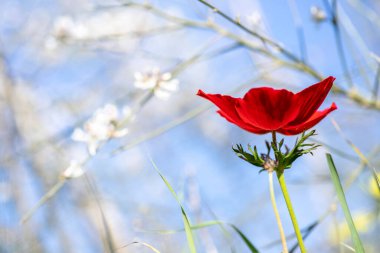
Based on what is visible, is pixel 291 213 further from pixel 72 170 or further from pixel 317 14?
A: pixel 317 14

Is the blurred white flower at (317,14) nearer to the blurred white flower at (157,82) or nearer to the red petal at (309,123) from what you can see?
the blurred white flower at (157,82)

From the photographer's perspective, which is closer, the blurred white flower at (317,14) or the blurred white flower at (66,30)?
the blurred white flower at (317,14)

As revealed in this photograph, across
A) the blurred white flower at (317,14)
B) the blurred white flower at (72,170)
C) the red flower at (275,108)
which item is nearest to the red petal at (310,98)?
the red flower at (275,108)

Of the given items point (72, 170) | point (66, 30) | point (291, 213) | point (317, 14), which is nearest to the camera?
point (291, 213)

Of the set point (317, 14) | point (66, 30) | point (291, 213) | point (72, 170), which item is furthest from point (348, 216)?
point (66, 30)

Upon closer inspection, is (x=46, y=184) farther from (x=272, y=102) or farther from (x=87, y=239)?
(x=272, y=102)

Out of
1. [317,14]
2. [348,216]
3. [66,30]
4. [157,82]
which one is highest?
[348,216]

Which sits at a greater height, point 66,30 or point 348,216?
point 348,216
